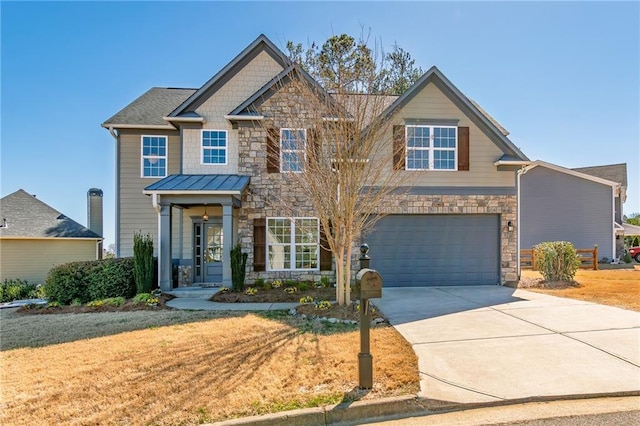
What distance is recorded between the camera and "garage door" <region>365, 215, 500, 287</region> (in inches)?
458

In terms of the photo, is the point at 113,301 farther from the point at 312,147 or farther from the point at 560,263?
the point at 560,263

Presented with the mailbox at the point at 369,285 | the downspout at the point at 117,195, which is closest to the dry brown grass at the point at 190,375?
the mailbox at the point at 369,285

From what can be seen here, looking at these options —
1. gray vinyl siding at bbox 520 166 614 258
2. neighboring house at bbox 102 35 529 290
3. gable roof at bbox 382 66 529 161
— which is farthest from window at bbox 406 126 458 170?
gray vinyl siding at bbox 520 166 614 258

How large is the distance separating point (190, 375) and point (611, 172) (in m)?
33.6

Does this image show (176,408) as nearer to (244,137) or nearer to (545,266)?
(244,137)

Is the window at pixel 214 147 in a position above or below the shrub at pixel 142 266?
above

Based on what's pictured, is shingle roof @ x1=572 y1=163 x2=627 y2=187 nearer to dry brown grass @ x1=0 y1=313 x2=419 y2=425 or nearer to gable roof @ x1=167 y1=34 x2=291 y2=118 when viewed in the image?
gable roof @ x1=167 y1=34 x2=291 y2=118

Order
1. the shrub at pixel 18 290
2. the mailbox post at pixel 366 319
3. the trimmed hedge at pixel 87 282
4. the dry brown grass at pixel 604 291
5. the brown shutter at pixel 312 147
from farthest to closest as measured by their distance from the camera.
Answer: the shrub at pixel 18 290
the trimmed hedge at pixel 87 282
the dry brown grass at pixel 604 291
the brown shutter at pixel 312 147
the mailbox post at pixel 366 319

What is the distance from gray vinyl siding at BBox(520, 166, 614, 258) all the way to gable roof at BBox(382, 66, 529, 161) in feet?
33.5

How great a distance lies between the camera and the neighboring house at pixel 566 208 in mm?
20484

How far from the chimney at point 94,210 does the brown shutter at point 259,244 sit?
11.4 metres

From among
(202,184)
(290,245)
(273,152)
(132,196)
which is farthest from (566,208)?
(132,196)

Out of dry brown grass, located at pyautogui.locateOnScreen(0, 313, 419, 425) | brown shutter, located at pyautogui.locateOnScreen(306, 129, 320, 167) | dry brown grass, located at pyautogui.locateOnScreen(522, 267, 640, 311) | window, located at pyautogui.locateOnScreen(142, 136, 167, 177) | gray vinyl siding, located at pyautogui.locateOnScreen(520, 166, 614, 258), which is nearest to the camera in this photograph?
dry brown grass, located at pyautogui.locateOnScreen(0, 313, 419, 425)

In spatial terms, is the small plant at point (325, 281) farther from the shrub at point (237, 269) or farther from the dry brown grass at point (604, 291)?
the dry brown grass at point (604, 291)
